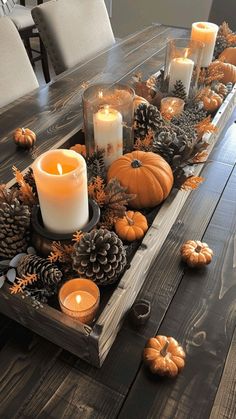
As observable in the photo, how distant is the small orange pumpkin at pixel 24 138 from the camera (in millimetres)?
919

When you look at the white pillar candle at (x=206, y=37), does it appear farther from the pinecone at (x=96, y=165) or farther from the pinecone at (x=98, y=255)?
the pinecone at (x=98, y=255)

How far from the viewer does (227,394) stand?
49cm

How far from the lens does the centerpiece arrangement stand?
514 mm

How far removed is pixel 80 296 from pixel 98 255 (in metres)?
0.07

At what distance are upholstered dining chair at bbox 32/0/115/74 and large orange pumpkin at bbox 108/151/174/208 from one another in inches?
36.5

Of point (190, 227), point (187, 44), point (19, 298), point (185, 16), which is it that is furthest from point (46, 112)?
point (185, 16)

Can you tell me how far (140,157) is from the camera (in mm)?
683

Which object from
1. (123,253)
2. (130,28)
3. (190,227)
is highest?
(123,253)

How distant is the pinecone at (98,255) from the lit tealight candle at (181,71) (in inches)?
26.7

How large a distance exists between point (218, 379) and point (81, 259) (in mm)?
256

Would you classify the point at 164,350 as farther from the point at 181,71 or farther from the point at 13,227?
the point at 181,71

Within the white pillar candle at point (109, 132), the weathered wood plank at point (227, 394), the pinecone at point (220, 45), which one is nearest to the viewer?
the weathered wood plank at point (227, 394)

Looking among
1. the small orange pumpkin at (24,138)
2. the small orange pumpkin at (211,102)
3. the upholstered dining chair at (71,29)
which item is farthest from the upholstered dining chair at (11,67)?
the small orange pumpkin at (211,102)

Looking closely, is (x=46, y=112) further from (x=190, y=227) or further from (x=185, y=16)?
(x=185, y=16)
